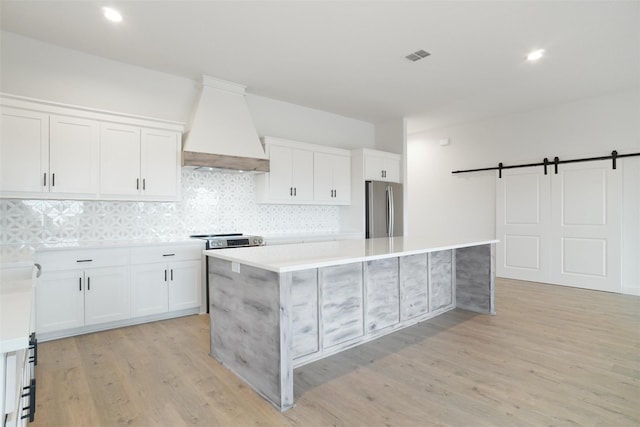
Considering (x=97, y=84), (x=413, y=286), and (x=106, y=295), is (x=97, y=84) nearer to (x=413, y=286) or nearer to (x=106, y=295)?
(x=106, y=295)

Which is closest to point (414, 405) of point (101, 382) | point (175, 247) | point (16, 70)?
point (101, 382)

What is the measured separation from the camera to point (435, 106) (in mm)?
5523

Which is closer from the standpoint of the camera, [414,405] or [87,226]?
[414,405]

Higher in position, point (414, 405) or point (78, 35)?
point (78, 35)

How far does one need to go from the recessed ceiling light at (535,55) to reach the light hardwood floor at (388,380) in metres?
2.89

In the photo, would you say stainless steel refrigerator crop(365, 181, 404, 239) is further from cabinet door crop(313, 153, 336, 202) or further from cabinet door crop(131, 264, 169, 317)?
cabinet door crop(131, 264, 169, 317)

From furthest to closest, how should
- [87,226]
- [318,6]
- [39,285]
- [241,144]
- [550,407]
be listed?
[241,144] < [87,226] < [39,285] < [318,6] < [550,407]

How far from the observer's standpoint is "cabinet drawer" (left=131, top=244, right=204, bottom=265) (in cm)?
360

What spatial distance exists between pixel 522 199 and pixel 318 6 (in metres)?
4.78

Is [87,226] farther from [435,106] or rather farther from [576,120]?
[576,120]

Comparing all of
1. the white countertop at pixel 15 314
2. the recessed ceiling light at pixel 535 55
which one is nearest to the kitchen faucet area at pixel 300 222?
the white countertop at pixel 15 314

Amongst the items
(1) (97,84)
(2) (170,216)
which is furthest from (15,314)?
(1) (97,84)

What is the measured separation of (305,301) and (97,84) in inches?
133

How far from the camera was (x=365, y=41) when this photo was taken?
3424 mm
